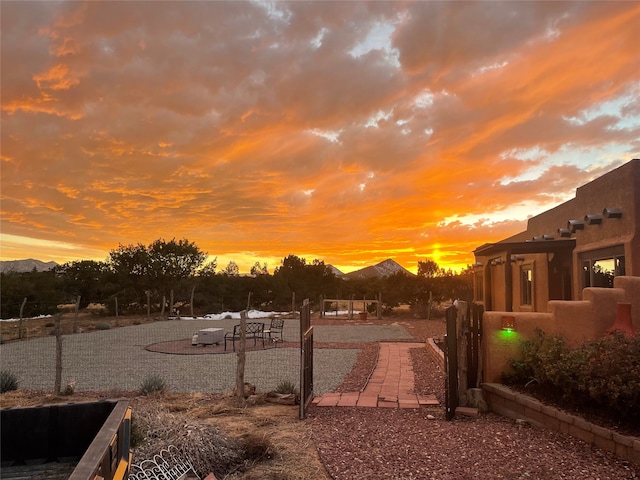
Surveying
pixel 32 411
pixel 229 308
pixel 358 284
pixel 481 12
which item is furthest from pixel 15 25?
pixel 358 284

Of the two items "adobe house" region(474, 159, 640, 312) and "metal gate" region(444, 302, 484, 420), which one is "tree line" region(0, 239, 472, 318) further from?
"metal gate" region(444, 302, 484, 420)

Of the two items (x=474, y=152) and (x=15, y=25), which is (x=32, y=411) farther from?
(x=474, y=152)

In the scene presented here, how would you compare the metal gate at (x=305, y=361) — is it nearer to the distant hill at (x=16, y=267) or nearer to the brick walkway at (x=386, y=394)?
the brick walkway at (x=386, y=394)

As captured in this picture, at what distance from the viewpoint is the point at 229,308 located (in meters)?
32.6

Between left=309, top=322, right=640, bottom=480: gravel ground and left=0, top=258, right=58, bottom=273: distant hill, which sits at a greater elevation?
left=0, top=258, right=58, bottom=273: distant hill

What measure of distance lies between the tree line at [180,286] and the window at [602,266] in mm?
15945

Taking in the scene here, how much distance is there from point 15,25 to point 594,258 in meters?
11.7

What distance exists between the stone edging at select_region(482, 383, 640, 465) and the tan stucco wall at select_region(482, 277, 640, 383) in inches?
16.5

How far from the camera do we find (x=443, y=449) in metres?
4.88

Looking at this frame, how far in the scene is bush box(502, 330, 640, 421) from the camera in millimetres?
4766

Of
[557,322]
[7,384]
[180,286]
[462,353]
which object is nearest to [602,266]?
[557,322]

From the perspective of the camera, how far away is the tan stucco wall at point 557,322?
643cm

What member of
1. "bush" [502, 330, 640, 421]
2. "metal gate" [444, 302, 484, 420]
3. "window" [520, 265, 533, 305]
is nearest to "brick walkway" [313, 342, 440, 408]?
"metal gate" [444, 302, 484, 420]

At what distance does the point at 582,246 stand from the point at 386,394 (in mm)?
6727
